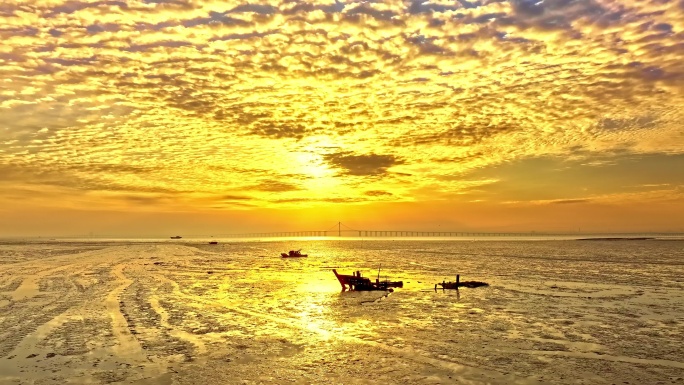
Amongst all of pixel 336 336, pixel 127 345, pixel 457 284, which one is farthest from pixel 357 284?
pixel 127 345

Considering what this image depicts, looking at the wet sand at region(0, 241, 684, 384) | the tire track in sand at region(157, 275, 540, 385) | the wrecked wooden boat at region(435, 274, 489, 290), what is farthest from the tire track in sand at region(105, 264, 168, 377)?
the wrecked wooden boat at region(435, 274, 489, 290)

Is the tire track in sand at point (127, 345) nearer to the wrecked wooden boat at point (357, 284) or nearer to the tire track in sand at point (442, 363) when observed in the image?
the tire track in sand at point (442, 363)

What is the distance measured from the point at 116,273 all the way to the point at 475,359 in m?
55.6

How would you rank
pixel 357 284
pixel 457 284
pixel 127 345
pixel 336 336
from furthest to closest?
1. pixel 357 284
2. pixel 457 284
3. pixel 336 336
4. pixel 127 345

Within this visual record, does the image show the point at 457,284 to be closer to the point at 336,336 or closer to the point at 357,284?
the point at 357,284

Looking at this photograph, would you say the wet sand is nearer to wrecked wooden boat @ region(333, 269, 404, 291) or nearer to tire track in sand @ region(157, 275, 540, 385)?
tire track in sand @ region(157, 275, 540, 385)

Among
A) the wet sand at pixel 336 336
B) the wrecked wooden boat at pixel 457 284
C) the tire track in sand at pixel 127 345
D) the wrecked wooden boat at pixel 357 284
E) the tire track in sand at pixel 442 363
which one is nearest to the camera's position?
the tire track in sand at pixel 442 363

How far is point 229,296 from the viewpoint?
135 ft

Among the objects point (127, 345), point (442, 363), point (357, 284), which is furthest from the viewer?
point (357, 284)

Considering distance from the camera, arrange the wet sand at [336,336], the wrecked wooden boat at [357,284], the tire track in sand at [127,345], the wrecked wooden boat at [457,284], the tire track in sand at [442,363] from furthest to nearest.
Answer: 1. the wrecked wooden boat at [357,284]
2. the wrecked wooden boat at [457,284]
3. the tire track in sand at [127,345]
4. the wet sand at [336,336]
5. the tire track in sand at [442,363]

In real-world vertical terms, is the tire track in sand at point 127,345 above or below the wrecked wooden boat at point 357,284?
below

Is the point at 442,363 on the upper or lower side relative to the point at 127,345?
lower

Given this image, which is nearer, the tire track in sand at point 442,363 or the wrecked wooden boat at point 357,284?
the tire track in sand at point 442,363

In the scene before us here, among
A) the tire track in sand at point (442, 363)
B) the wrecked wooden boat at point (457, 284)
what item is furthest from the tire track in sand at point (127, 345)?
the wrecked wooden boat at point (457, 284)
